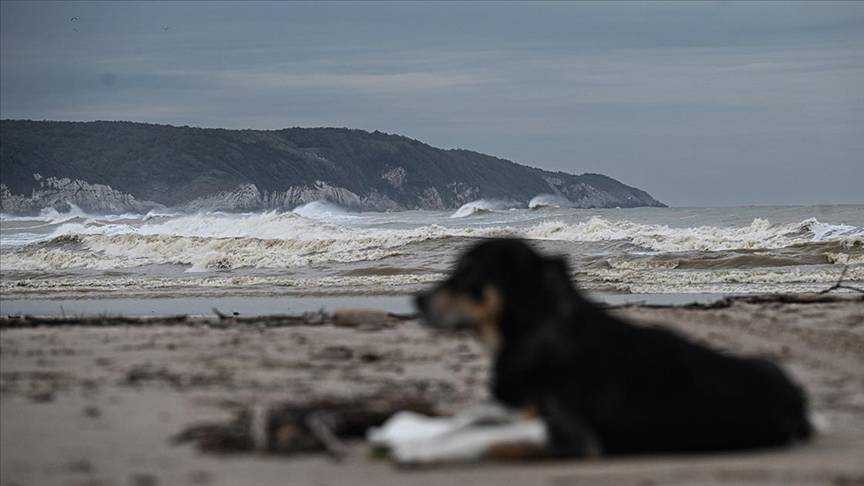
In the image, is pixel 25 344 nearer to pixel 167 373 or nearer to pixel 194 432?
pixel 167 373

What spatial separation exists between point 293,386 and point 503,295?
2.40 m

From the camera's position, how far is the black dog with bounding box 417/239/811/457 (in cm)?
533

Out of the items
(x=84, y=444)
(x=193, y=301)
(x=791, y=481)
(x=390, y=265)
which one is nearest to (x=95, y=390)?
(x=84, y=444)

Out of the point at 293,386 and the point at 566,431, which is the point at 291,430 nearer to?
the point at 566,431

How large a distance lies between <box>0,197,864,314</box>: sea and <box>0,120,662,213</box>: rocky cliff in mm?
74442

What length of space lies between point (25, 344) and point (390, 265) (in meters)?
17.1

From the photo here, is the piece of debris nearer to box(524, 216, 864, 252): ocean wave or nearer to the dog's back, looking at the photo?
the dog's back

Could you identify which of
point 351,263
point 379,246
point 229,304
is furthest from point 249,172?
point 229,304

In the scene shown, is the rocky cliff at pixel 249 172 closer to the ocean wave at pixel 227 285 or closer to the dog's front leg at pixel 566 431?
the ocean wave at pixel 227 285

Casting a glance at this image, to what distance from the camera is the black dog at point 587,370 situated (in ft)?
17.5

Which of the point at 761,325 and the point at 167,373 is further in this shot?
the point at 761,325

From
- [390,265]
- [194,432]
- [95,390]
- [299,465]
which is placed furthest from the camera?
[390,265]

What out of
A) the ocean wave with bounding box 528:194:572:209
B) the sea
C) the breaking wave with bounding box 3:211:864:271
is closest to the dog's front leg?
the sea

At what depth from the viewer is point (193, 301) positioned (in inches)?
739
